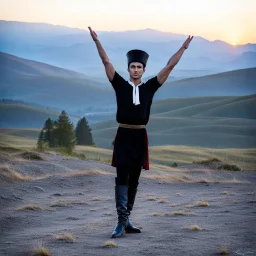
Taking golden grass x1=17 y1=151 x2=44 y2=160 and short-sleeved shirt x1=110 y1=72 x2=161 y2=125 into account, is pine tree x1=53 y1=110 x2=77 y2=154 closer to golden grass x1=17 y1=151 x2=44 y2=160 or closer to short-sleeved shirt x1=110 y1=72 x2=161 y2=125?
golden grass x1=17 y1=151 x2=44 y2=160

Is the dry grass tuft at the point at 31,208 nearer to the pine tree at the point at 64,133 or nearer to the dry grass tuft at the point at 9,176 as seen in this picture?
the dry grass tuft at the point at 9,176

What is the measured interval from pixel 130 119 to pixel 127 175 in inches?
34.7

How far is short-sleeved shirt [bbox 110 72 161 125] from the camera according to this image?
7.66m

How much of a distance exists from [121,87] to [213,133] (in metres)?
126

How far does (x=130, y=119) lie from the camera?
25.3 ft

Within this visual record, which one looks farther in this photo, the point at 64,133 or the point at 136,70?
the point at 64,133

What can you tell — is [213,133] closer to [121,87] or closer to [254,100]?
[254,100]

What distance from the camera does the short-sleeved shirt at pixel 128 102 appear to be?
7.66 meters

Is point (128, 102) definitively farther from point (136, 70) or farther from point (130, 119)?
point (136, 70)

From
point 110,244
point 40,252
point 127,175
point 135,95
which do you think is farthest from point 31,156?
point 40,252

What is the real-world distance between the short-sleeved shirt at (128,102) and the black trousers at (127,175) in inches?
27.9

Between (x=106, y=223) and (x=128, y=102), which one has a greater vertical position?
(x=128, y=102)

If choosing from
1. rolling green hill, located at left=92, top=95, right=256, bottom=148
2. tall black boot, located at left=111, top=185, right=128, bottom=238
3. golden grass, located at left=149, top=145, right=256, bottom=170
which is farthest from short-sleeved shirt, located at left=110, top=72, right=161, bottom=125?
rolling green hill, located at left=92, top=95, right=256, bottom=148

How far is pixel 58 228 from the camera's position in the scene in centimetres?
909
